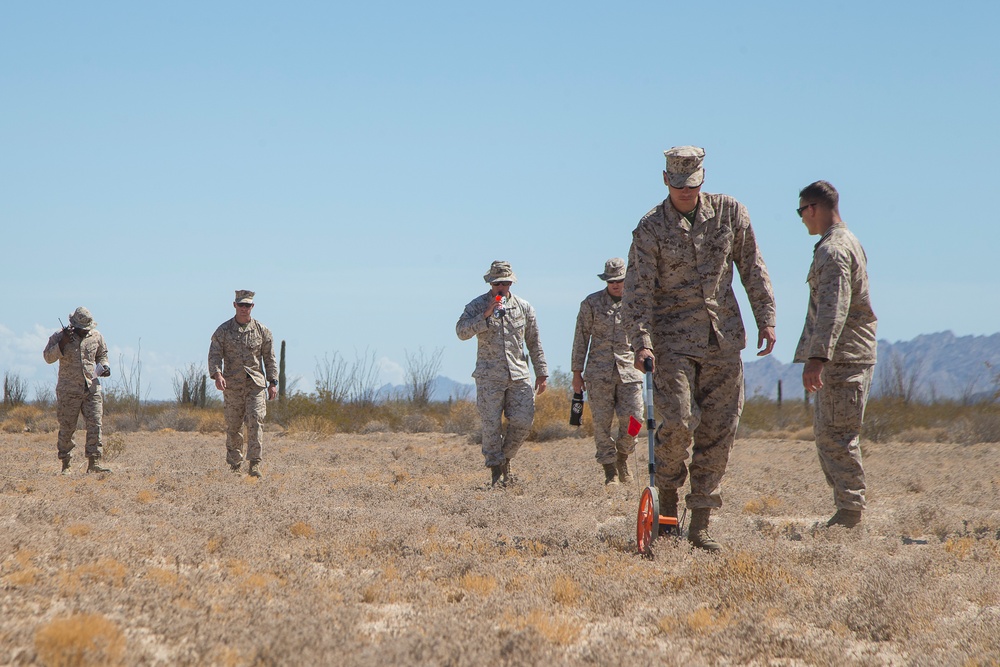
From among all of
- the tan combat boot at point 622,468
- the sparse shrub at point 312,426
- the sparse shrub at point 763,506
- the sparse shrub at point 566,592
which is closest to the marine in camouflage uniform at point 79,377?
the tan combat boot at point 622,468

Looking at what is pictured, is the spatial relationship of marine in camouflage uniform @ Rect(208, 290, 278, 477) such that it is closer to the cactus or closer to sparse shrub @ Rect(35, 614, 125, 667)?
sparse shrub @ Rect(35, 614, 125, 667)

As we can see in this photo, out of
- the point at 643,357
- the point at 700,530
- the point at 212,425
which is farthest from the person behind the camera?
the point at 212,425

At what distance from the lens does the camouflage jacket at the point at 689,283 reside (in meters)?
6.12

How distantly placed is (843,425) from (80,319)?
32.3 feet

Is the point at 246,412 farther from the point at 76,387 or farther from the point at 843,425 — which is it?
the point at 843,425

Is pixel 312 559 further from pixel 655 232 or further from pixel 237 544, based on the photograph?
pixel 655 232

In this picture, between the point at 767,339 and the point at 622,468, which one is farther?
the point at 622,468

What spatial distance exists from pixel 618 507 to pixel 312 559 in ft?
10.8

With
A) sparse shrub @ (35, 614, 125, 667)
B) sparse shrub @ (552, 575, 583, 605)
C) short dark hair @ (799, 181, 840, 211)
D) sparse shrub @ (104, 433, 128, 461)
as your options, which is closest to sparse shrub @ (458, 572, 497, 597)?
sparse shrub @ (552, 575, 583, 605)

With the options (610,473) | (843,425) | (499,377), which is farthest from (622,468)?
(843,425)

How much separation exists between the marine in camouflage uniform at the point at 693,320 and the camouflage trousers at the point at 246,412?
7.08 metres

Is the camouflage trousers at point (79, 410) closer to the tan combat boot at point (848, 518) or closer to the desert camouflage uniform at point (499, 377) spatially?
the desert camouflage uniform at point (499, 377)

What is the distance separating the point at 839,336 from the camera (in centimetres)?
705

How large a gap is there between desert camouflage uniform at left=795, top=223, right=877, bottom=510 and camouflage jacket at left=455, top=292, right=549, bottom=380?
3.71 metres
